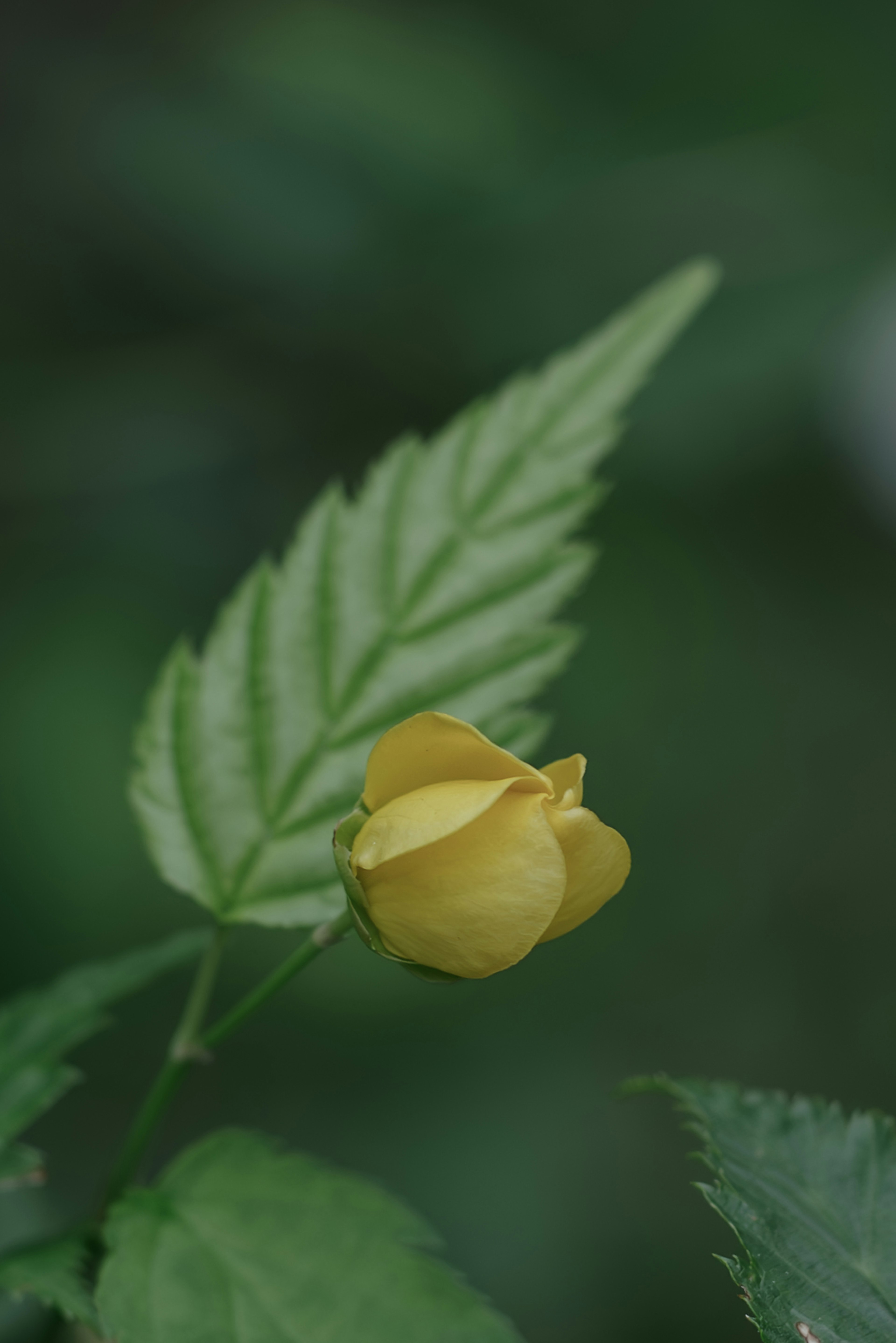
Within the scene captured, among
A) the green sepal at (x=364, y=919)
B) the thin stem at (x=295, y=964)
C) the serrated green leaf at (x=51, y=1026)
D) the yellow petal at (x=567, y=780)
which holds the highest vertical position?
the yellow petal at (x=567, y=780)

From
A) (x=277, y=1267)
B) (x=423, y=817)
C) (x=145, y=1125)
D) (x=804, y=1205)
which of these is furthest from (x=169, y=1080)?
(x=804, y=1205)

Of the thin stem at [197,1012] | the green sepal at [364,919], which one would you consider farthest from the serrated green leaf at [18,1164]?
the green sepal at [364,919]

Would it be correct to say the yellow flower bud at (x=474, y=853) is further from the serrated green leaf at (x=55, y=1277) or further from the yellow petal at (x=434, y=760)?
the serrated green leaf at (x=55, y=1277)

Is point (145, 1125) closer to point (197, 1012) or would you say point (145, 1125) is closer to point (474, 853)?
point (197, 1012)

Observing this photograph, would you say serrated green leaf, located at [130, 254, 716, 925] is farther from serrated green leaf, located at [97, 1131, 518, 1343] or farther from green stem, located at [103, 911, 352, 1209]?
serrated green leaf, located at [97, 1131, 518, 1343]

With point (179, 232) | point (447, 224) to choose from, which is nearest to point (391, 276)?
point (447, 224)

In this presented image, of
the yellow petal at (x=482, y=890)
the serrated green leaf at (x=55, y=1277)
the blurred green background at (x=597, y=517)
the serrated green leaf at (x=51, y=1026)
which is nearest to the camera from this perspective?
the yellow petal at (x=482, y=890)

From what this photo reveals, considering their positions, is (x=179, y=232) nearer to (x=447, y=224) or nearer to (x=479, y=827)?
(x=447, y=224)
